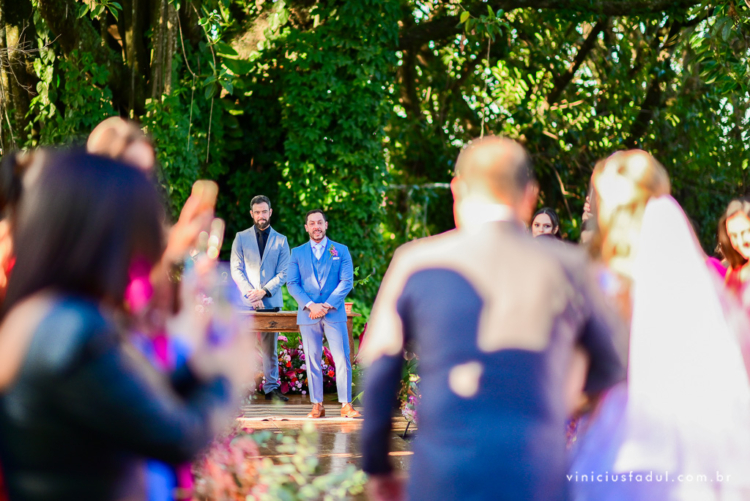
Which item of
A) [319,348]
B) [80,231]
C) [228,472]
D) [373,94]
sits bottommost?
[228,472]

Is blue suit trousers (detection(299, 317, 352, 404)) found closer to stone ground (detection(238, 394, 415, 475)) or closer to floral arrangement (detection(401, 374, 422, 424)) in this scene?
stone ground (detection(238, 394, 415, 475))

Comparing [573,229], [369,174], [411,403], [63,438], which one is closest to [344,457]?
[411,403]

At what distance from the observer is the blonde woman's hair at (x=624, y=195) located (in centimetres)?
271

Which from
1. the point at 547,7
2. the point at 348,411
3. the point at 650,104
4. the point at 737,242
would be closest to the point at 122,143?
the point at 737,242

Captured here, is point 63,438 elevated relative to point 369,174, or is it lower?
lower

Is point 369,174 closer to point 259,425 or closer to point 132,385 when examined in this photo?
point 259,425

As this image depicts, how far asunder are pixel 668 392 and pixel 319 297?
6066mm

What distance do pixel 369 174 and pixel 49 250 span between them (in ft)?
36.9

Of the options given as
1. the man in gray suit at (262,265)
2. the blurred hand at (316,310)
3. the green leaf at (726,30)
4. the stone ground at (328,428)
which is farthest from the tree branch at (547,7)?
the stone ground at (328,428)

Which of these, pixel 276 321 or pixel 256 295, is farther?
pixel 256 295

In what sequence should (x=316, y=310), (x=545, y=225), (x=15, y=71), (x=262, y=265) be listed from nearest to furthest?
(x=545, y=225), (x=316, y=310), (x=262, y=265), (x=15, y=71)

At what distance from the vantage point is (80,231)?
1.51 meters

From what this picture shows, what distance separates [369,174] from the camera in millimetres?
12664

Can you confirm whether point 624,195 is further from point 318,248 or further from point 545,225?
point 318,248
